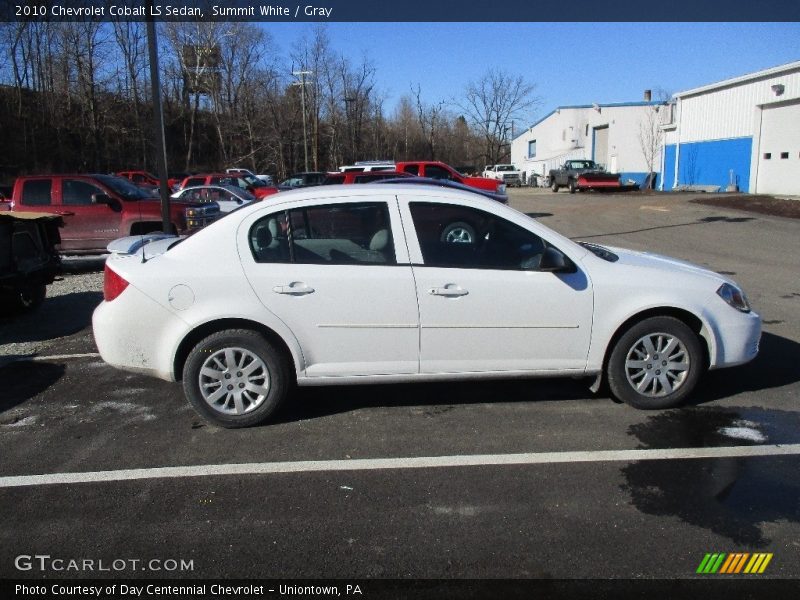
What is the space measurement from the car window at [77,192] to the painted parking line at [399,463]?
9.31 m

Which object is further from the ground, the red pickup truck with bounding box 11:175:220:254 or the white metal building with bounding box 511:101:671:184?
the white metal building with bounding box 511:101:671:184

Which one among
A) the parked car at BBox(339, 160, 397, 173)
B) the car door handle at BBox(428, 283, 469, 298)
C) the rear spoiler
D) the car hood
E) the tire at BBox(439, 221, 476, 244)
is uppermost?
the parked car at BBox(339, 160, 397, 173)

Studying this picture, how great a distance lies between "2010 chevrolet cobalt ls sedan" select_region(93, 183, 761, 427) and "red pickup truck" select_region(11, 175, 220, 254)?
765 cm

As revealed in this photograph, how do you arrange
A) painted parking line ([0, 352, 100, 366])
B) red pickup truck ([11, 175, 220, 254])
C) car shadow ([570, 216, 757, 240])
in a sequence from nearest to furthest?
painted parking line ([0, 352, 100, 366])
red pickup truck ([11, 175, 220, 254])
car shadow ([570, 216, 757, 240])

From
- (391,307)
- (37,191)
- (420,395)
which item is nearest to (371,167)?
(37,191)

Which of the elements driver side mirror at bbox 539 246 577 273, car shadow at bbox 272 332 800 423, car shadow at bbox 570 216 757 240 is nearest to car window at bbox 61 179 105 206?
car shadow at bbox 272 332 800 423

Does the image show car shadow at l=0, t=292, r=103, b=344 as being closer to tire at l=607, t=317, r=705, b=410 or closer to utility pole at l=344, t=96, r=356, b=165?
tire at l=607, t=317, r=705, b=410

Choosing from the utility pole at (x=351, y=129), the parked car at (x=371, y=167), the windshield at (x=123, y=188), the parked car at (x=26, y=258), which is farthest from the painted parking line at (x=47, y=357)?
the utility pole at (x=351, y=129)

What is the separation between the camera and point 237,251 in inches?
181

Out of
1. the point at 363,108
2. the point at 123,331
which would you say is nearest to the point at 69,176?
the point at 123,331

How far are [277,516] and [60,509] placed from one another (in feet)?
4.04

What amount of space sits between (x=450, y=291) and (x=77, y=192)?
10.1 m

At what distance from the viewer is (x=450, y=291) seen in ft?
14.9

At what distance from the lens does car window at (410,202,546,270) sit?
4.65 meters
